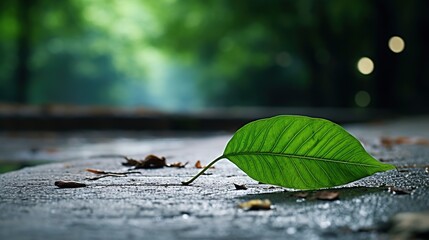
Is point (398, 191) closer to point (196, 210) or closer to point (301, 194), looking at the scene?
point (301, 194)

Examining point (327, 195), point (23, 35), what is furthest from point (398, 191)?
point (23, 35)

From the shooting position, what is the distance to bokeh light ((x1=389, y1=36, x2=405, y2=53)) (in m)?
13.7

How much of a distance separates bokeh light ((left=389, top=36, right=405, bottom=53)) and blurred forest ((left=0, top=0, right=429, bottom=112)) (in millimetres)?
164

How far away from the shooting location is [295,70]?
21.4 meters

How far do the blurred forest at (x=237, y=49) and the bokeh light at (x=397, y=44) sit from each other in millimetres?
164

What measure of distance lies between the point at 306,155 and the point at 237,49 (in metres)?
19.0

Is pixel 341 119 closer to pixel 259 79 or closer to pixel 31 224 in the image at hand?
pixel 31 224

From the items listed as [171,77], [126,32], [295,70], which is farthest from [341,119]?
[171,77]

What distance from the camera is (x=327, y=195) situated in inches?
61.0

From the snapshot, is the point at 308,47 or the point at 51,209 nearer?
the point at 51,209

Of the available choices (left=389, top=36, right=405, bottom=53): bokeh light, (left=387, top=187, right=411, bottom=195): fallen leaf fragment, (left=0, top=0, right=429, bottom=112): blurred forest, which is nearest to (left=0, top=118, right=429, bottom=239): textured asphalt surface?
(left=387, top=187, right=411, bottom=195): fallen leaf fragment

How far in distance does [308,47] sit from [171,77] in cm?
2925

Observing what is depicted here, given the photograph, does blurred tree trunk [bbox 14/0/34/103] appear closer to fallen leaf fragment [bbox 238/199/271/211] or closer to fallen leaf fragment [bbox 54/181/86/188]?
fallen leaf fragment [bbox 54/181/86/188]

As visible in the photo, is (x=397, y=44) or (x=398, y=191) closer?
(x=398, y=191)
